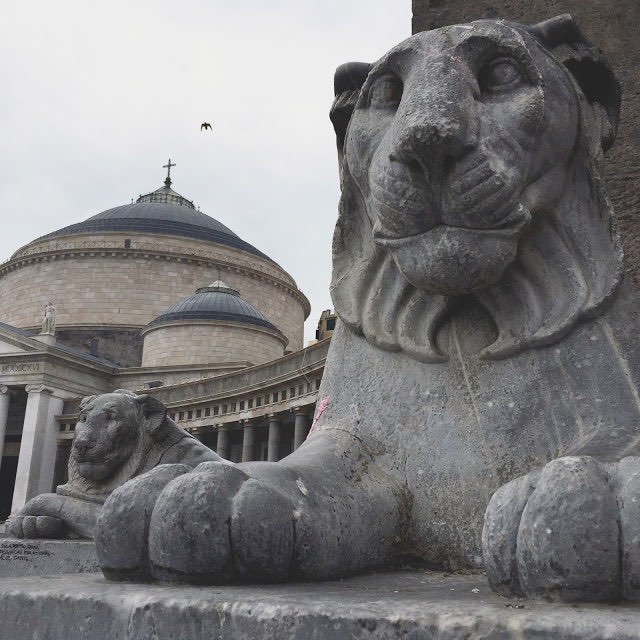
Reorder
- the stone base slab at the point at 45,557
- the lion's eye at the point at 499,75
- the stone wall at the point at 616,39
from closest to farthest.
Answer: the lion's eye at the point at 499,75 → the stone wall at the point at 616,39 → the stone base slab at the point at 45,557

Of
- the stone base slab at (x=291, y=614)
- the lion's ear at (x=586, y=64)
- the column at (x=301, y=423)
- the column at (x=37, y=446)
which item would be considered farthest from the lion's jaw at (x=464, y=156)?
the column at (x=37, y=446)

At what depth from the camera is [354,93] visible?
258cm

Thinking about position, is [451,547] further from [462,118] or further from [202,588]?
[462,118]

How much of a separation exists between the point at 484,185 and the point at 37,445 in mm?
40145

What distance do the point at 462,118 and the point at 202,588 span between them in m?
1.20

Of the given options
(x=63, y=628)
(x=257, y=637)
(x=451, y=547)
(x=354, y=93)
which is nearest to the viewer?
(x=257, y=637)

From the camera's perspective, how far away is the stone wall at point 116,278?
54.5 metres

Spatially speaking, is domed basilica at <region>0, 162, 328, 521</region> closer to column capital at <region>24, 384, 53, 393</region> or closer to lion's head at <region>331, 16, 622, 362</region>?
column capital at <region>24, 384, 53, 393</region>

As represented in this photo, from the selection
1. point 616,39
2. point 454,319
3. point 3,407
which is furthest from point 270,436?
point 454,319

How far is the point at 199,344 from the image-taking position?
4253cm

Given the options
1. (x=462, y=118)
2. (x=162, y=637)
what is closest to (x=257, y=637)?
(x=162, y=637)

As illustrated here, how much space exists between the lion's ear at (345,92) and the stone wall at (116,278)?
171ft

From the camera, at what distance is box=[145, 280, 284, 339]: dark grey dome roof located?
4322cm

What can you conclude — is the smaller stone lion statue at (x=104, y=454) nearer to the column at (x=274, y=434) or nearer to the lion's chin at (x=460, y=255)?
the lion's chin at (x=460, y=255)
